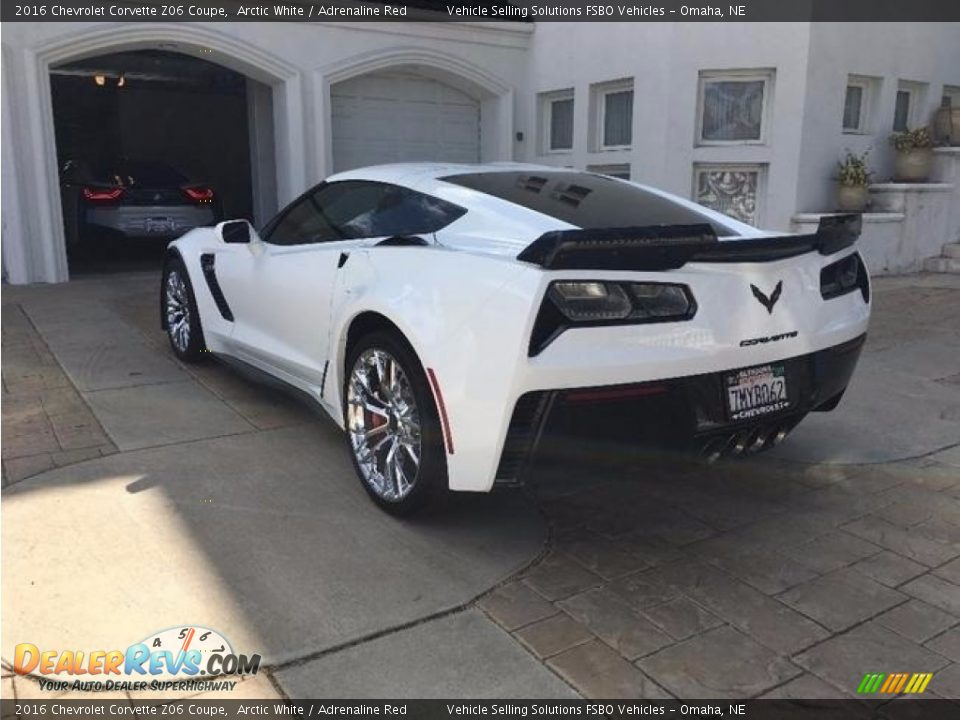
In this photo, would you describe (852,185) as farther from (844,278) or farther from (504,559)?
(504,559)

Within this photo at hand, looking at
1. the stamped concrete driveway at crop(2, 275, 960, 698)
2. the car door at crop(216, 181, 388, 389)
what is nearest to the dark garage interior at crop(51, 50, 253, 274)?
the stamped concrete driveway at crop(2, 275, 960, 698)

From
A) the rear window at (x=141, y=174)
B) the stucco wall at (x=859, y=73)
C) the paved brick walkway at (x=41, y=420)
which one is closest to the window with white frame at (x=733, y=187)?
the stucco wall at (x=859, y=73)

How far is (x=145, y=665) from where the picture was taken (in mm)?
2527

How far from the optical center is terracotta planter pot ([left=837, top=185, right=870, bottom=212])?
10.2 metres

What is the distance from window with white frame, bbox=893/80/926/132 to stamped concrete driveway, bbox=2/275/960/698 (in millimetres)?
7849

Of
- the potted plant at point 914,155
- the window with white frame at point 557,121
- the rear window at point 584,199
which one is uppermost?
the window with white frame at point 557,121

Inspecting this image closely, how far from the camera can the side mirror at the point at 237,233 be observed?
4871 millimetres

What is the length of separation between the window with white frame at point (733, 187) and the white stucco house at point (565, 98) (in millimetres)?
18

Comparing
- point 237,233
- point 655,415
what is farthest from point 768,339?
point 237,233

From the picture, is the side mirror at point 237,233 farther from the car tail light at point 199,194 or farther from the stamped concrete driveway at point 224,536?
the car tail light at point 199,194

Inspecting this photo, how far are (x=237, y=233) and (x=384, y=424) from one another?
78.0 inches

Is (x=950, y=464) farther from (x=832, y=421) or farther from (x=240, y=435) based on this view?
(x=240, y=435)

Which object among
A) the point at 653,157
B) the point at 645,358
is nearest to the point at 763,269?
the point at 645,358

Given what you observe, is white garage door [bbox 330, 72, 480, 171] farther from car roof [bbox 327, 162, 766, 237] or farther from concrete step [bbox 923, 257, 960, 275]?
car roof [bbox 327, 162, 766, 237]
